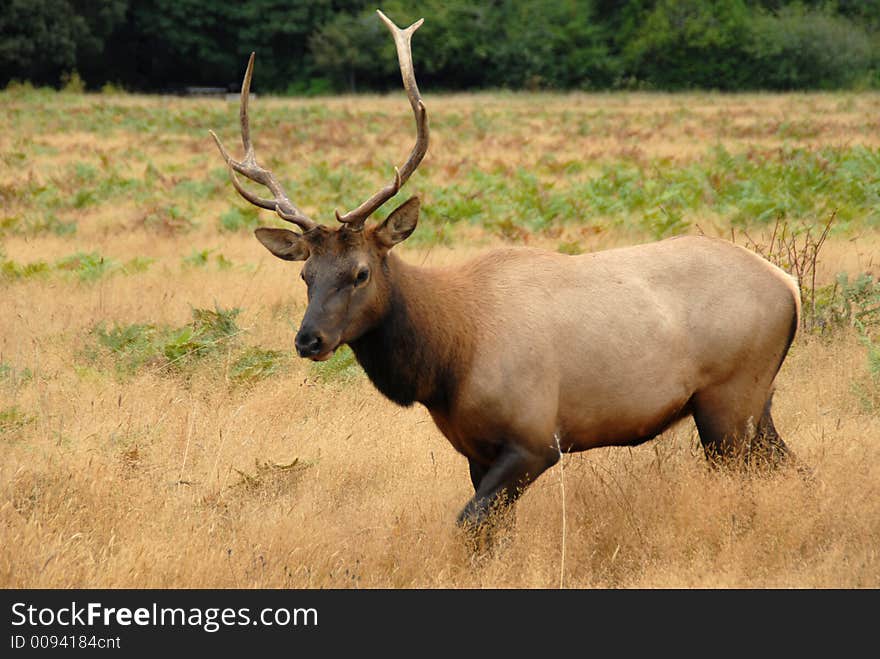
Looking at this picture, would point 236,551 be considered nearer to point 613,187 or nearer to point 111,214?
point 111,214

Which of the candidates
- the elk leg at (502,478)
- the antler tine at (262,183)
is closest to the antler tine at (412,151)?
the antler tine at (262,183)

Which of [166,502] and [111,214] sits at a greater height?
[166,502]

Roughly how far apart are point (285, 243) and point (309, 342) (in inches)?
32.1

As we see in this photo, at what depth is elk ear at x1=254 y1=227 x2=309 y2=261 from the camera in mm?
5902

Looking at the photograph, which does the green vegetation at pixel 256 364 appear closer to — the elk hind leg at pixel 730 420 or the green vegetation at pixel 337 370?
the green vegetation at pixel 337 370

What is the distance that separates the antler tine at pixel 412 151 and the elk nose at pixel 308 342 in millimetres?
587

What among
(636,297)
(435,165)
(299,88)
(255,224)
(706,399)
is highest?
(636,297)

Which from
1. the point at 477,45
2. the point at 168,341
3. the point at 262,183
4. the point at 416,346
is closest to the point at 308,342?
the point at 416,346

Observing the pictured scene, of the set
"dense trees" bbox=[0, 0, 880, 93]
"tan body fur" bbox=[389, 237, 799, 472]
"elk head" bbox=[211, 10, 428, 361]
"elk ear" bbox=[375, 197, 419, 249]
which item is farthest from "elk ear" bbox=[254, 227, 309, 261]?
"dense trees" bbox=[0, 0, 880, 93]

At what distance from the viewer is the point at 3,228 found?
49.2 feet

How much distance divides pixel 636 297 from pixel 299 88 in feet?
216

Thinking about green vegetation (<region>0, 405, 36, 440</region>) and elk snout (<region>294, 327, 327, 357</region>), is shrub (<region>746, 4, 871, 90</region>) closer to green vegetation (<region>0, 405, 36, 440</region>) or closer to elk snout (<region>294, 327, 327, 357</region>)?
green vegetation (<region>0, 405, 36, 440</region>)

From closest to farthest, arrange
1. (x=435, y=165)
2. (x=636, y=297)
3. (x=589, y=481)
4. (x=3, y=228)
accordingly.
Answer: (x=636, y=297) < (x=589, y=481) < (x=3, y=228) < (x=435, y=165)
